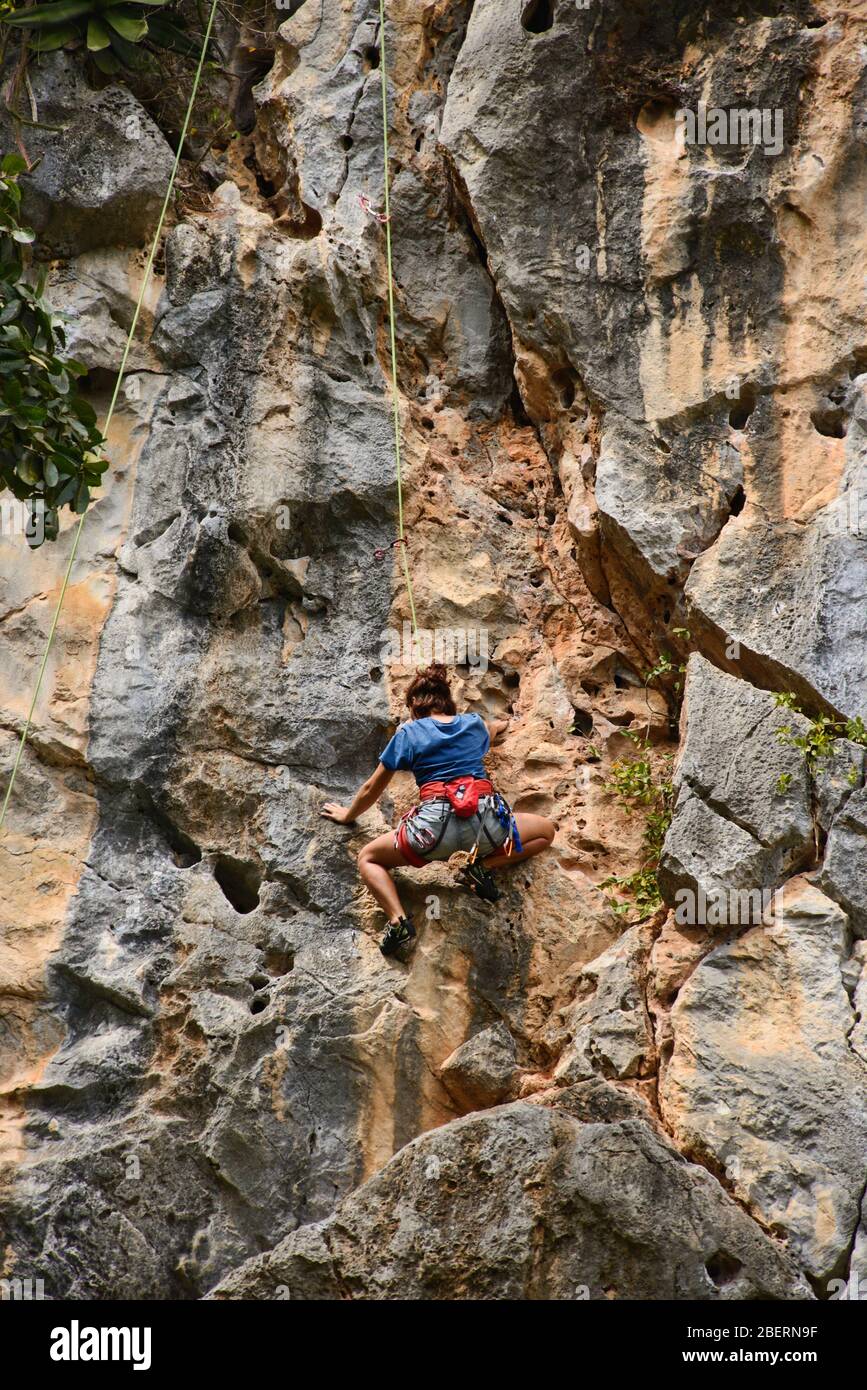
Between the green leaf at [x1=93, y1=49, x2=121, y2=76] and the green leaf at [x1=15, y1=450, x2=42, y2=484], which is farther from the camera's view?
the green leaf at [x1=93, y1=49, x2=121, y2=76]

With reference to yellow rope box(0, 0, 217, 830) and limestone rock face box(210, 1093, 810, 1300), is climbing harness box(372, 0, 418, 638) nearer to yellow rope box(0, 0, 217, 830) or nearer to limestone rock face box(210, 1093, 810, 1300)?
yellow rope box(0, 0, 217, 830)

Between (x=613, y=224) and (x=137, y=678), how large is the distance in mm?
3975

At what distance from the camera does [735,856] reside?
7238mm

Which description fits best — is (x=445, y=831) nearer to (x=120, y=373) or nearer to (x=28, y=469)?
(x=28, y=469)

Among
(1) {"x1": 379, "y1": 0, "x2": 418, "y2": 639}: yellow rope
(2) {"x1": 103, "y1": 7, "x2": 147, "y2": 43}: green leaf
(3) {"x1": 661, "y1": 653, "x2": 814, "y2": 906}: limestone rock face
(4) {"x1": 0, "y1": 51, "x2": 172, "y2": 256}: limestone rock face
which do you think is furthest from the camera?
(2) {"x1": 103, "y1": 7, "x2": 147, "y2": 43}: green leaf

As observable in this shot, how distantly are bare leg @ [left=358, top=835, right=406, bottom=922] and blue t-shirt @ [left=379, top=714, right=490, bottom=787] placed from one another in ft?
1.29

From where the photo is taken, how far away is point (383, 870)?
303 inches

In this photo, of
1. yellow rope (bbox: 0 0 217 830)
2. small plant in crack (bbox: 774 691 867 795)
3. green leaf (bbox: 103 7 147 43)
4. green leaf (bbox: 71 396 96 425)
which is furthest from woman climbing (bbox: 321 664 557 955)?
green leaf (bbox: 103 7 147 43)

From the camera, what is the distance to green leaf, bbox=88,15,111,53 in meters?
9.48

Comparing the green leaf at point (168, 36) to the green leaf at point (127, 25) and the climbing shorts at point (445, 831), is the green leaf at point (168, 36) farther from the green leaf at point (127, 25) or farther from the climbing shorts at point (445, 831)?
the climbing shorts at point (445, 831)

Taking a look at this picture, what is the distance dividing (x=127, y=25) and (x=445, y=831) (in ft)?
19.1

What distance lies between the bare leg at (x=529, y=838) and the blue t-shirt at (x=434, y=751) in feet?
1.13

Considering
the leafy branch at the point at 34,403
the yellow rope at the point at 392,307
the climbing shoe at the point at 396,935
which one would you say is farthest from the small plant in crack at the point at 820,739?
the leafy branch at the point at 34,403

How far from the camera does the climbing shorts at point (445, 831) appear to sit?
24.7 feet
